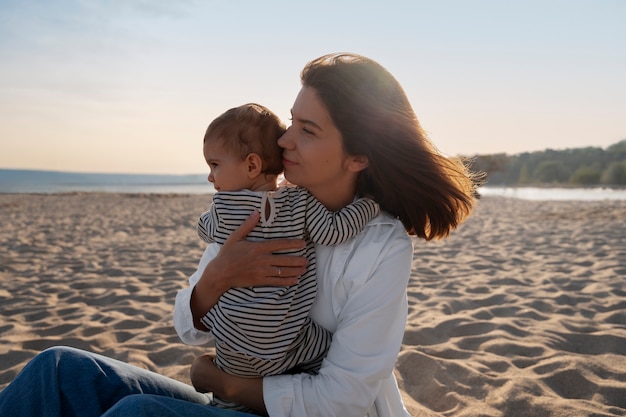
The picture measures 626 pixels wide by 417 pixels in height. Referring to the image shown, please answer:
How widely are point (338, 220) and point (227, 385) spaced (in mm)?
613

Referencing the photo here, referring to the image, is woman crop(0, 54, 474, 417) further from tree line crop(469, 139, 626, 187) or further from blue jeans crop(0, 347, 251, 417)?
tree line crop(469, 139, 626, 187)

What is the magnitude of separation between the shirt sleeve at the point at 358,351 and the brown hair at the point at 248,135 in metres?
0.51

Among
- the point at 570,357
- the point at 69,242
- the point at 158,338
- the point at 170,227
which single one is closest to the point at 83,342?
the point at 158,338

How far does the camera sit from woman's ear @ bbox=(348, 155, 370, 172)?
1.84m

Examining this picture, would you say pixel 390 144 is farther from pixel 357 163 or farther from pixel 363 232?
pixel 363 232

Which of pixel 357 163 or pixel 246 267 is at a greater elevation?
pixel 357 163

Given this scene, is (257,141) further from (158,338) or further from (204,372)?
(158,338)

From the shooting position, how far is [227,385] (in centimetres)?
170

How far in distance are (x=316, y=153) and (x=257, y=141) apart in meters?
0.25

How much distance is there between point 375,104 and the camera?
1766 millimetres

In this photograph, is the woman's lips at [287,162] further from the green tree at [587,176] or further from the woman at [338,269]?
the green tree at [587,176]

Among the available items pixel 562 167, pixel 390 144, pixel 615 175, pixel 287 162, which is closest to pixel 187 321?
pixel 287 162

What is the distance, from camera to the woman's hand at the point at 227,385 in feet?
5.42

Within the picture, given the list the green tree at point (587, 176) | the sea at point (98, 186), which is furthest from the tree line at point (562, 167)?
the sea at point (98, 186)
